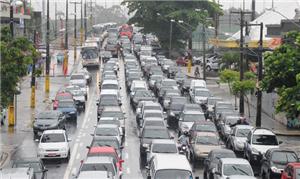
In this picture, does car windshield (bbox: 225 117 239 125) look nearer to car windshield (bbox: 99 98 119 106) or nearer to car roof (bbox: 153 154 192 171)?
car windshield (bbox: 99 98 119 106)

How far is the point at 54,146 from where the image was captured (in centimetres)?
3812

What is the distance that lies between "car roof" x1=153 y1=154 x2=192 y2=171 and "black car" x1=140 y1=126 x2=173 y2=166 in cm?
851

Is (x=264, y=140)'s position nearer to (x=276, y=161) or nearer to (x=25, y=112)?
(x=276, y=161)

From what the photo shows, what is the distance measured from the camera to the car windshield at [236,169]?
3019 centimetres

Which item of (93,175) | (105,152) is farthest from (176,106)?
(93,175)

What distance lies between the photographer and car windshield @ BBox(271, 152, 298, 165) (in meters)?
33.8

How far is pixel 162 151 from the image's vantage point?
3503 centimetres

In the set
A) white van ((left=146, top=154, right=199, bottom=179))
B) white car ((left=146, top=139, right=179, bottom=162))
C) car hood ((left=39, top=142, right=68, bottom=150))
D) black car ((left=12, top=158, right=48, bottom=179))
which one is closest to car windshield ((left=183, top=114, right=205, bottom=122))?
car hood ((left=39, top=142, right=68, bottom=150))

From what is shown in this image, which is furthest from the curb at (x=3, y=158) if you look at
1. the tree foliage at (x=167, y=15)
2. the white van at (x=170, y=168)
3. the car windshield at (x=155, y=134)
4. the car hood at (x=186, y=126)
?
the tree foliage at (x=167, y=15)

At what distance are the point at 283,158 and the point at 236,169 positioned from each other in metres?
4.38

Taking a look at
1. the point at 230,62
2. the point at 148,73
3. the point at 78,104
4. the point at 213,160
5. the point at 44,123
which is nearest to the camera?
the point at 213,160

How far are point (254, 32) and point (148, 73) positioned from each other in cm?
1827

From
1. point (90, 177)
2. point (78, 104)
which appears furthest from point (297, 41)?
point (78, 104)

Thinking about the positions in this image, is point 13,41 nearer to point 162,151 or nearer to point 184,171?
point 162,151
